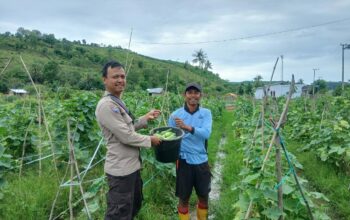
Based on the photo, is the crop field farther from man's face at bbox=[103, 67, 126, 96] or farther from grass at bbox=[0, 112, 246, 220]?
man's face at bbox=[103, 67, 126, 96]

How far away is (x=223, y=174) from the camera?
6.89 m

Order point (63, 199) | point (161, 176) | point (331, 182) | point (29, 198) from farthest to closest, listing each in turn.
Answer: point (331, 182) < point (161, 176) < point (63, 199) < point (29, 198)

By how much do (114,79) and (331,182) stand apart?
4.33 meters

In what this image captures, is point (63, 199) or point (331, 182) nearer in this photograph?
point (63, 199)

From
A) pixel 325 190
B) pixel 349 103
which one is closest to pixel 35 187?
pixel 325 190

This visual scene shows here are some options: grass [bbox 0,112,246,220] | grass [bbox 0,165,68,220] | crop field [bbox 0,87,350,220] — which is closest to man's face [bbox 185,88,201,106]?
crop field [bbox 0,87,350,220]

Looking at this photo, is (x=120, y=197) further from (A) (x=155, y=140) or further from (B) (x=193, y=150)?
(B) (x=193, y=150)

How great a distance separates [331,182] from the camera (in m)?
5.75

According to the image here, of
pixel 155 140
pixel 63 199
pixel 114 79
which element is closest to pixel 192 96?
pixel 155 140

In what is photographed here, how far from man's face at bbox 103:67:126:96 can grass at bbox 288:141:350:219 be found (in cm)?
348

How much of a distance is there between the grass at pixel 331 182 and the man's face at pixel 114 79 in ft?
11.4

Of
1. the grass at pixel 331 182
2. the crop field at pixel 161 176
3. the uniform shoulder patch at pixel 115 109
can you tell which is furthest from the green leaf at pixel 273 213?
the grass at pixel 331 182

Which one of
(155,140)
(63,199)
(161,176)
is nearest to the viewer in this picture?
(155,140)

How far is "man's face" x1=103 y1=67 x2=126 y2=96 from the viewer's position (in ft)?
10.3
